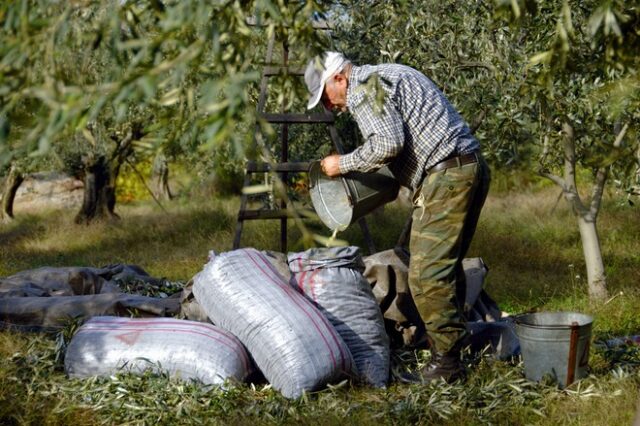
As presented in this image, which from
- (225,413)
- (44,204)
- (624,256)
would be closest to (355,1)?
(624,256)

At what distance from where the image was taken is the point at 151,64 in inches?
107

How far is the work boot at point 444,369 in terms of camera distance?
5.09 metres

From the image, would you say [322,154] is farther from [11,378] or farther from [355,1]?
[11,378]

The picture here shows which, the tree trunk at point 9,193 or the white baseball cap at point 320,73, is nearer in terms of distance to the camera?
the white baseball cap at point 320,73

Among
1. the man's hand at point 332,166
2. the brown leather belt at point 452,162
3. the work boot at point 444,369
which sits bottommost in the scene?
the work boot at point 444,369

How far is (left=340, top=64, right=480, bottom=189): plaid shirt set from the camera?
16.1 ft

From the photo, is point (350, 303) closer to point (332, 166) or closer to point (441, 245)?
point (441, 245)

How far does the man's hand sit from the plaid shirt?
4 centimetres

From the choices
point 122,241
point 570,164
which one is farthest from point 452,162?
point 122,241

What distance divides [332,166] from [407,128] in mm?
478

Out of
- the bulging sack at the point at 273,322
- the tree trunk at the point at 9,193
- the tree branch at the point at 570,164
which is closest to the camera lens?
the bulging sack at the point at 273,322

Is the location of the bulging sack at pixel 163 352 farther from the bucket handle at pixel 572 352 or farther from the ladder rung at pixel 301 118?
the ladder rung at pixel 301 118

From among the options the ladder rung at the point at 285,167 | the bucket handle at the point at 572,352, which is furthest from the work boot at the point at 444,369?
the ladder rung at the point at 285,167

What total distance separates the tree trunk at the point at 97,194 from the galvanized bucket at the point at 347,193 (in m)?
10.6
